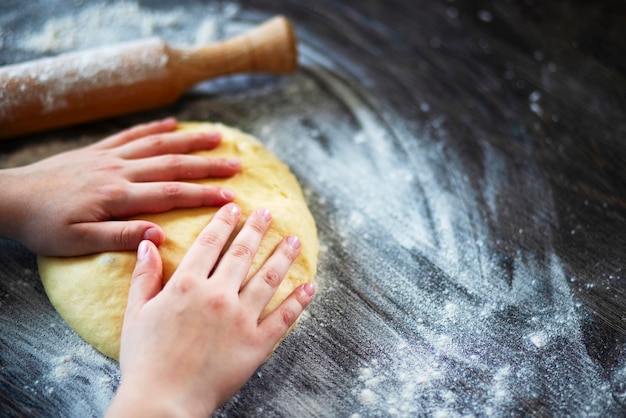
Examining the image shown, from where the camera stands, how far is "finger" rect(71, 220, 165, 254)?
0.92m

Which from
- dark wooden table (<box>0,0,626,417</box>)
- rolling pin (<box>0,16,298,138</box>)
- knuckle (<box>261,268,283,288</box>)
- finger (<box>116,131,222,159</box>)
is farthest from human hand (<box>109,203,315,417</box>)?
rolling pin (<box>0,16,298,138</box>)

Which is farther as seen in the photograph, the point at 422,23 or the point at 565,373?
the point at 422,23

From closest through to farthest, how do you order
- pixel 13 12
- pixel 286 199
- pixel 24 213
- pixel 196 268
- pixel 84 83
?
pixel 196 268
pixel 24 213
pixel 286 199
pixel 84 83
pixel 13 12

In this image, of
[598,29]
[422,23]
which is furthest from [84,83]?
[598,29]

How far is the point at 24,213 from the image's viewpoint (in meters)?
0.96

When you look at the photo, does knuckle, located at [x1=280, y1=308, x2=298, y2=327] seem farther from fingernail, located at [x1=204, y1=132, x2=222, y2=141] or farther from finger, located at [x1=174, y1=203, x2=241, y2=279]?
fingernail, located at [x1=204, y1=132, x2=222, y2=141]

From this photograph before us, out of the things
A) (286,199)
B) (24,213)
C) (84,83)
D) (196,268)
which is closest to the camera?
(196,268)

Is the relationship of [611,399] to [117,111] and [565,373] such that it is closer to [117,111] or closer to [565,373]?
[565,373]

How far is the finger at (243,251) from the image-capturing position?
2.84 feet

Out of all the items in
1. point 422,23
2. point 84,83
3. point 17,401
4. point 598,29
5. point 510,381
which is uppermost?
point 598,29

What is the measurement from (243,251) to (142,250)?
17 centimetres

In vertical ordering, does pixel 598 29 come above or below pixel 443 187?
above

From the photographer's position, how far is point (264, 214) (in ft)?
3.19

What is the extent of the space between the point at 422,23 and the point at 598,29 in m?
0.52
